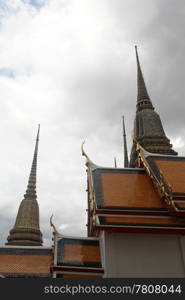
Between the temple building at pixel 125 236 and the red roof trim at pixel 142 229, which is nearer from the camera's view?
the red roof trim at pixel 142 229

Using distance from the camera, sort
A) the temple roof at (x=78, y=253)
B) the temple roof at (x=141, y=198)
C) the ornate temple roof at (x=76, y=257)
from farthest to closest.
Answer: the temple roof at (x=78, y=253) < the temple roof at (x=141, y=198) < the ornate temple roof at (x=76, y=257)

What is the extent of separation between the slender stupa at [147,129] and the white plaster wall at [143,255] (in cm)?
1914

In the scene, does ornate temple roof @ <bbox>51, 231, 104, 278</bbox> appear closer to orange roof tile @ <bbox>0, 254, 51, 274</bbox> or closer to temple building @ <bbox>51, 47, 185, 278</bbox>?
temple building @ <bbox>51, 47, 185, 278</bbox>

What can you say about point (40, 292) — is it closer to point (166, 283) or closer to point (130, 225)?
point (166, 283)

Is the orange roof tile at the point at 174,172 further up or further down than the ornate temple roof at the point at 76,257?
further up

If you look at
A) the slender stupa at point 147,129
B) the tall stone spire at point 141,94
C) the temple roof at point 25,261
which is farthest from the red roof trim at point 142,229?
the tall stone spire at point 141,94

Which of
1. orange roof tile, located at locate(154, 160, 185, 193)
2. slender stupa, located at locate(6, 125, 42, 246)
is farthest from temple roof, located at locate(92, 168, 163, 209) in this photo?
slender stupa, located at locate(6, 125, 42, 246)

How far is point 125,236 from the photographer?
10.3m

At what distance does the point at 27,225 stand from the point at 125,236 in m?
Answer: 20.9

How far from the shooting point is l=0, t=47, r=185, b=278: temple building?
9.79 meters

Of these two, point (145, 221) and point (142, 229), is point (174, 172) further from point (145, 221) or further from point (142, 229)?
point (142, 229)

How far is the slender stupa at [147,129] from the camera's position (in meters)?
33.1

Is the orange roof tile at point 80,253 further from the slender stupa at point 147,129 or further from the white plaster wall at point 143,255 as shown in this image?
the slender stupa at point 147,129

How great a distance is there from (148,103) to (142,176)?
2995 cm
